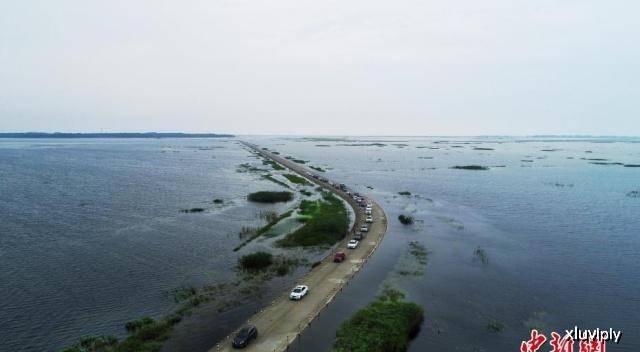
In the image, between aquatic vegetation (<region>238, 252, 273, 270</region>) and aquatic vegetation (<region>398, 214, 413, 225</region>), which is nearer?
aquatic vegetation (<region>238, 252, 273, 270</region>)

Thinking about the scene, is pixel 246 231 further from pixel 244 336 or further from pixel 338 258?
pixel 244 336

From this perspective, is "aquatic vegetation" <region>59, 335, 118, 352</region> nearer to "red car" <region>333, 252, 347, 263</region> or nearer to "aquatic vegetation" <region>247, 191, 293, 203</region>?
"red car" <region>333, 252, 347, 263</region>

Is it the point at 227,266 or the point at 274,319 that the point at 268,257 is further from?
the point at 274,319

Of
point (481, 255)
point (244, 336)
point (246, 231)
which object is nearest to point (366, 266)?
point (481, 255)

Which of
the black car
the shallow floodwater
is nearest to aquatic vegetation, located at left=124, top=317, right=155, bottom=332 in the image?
the black car

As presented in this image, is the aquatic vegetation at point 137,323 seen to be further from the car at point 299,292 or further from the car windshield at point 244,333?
the car at point 299,292

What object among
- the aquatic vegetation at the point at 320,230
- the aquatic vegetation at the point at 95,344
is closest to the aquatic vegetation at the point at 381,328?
the aquatic vegetation at the point at 95,344

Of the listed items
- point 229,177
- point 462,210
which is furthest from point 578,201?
point 229,177
